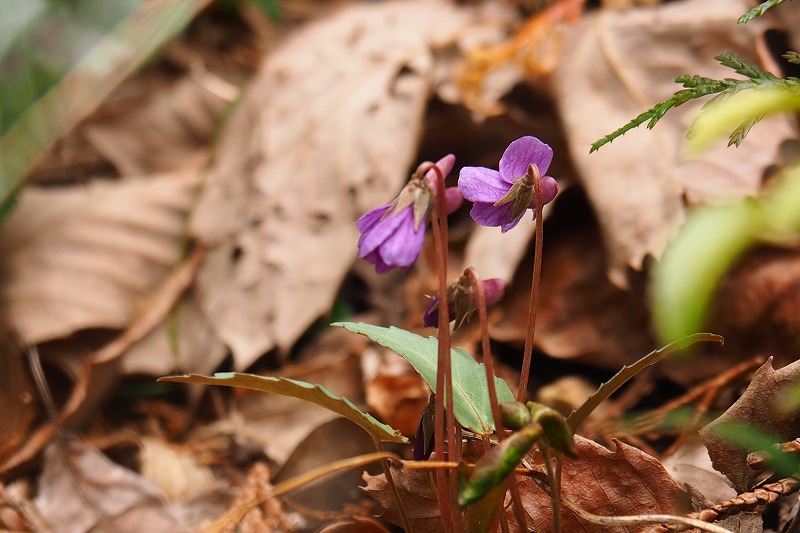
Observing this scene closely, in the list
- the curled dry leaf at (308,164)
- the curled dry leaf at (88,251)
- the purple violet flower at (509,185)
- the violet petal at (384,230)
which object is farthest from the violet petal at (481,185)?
the curled dry leaf at (88,251)

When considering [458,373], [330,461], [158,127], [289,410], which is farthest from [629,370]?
[158,127]

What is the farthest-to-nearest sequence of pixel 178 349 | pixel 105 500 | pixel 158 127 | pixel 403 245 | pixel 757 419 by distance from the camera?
pixel 158 127 → pixel 178 349 → pixel 105 500 → pixel 757 419 → pixel 403 245

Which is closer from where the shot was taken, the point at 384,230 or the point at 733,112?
the point at 733,112

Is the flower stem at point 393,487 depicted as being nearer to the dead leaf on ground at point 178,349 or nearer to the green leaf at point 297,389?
the green leaf at point 297,389

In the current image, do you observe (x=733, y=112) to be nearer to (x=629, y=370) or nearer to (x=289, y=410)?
(x=629, y=370)

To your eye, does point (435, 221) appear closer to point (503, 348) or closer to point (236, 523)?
point (236, 523)

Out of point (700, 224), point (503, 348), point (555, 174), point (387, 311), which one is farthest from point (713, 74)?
point (700, 224)

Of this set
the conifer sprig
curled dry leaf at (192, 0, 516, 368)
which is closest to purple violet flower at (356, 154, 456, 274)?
the conifer sprig
